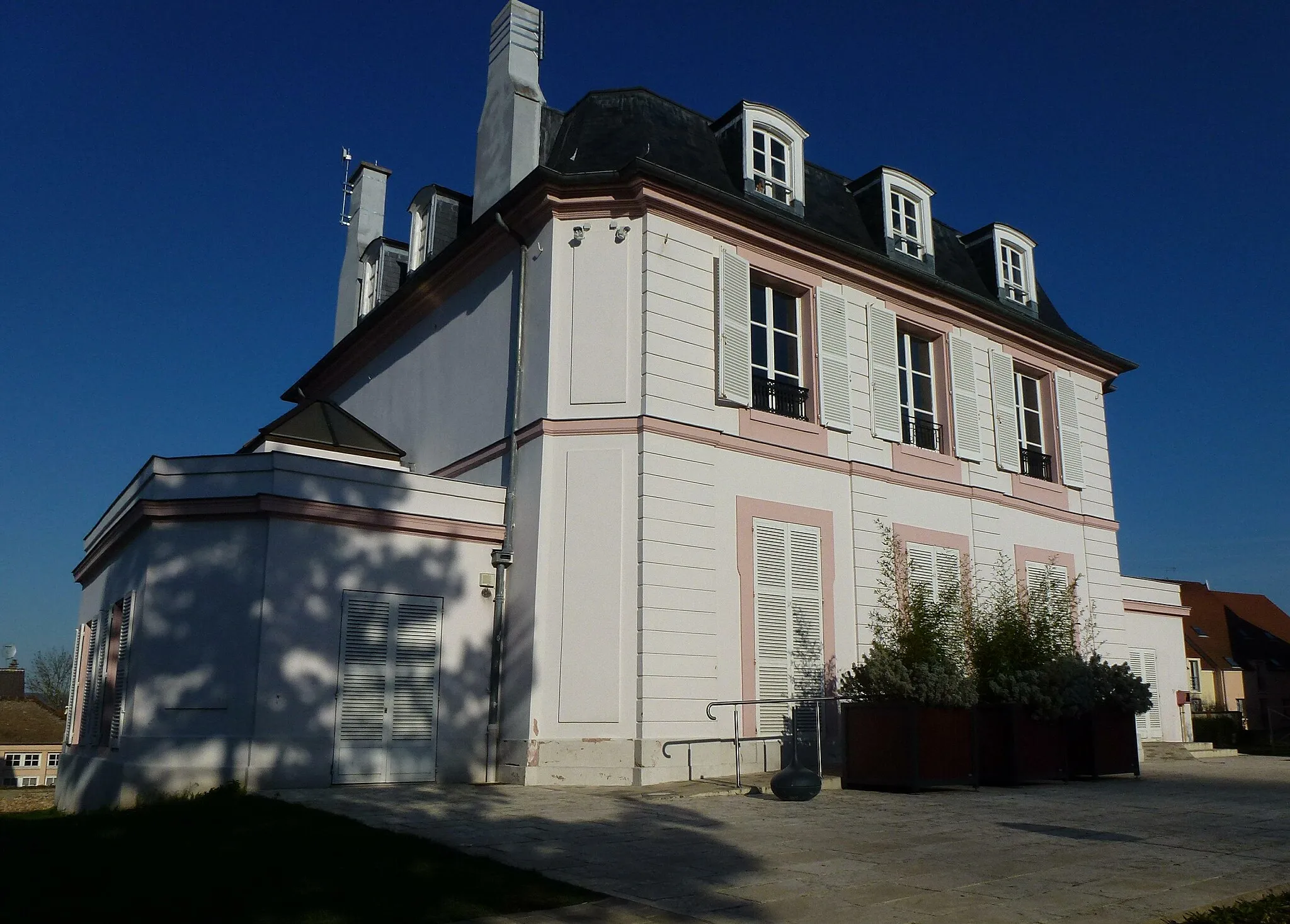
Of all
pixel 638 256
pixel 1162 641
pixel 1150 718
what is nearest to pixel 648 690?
pixel 638 256

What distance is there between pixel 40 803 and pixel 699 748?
11047 mm

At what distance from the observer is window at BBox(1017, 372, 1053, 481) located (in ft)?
59.4

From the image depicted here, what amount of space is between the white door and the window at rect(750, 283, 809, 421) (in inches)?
383

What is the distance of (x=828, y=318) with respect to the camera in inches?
586

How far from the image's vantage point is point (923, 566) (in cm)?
1541

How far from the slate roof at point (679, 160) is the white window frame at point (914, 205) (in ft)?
1.28

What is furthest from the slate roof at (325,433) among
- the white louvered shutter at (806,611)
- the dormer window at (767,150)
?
the dormer window at (767,150)

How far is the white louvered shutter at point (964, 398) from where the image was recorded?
16.5 metres

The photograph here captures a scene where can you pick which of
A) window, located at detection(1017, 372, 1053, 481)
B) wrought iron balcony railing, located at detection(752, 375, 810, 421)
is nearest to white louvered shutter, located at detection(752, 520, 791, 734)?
wrought iron balcony railing, located at detection(752, 375, 810, 421)

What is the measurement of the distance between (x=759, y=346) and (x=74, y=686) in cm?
1102

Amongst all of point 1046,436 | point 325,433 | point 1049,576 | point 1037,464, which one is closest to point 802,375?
point 1037,464

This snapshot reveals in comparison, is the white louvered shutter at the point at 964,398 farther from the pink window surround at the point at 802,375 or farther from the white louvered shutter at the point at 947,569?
the pink window surround at the point at 802,375

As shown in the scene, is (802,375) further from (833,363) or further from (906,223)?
(906,223)

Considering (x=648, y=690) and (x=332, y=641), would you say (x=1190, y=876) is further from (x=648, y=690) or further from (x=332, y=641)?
(x=332, y=641)
